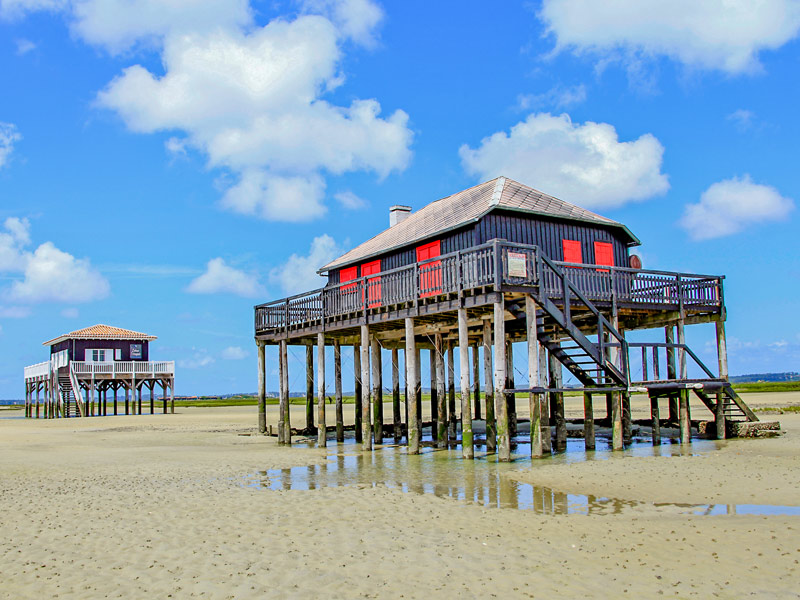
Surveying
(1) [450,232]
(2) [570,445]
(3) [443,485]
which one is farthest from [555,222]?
(3) [443,485]

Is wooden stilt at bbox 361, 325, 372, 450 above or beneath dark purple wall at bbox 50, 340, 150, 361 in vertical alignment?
beneath

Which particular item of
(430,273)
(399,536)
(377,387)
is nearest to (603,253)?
(430,273)

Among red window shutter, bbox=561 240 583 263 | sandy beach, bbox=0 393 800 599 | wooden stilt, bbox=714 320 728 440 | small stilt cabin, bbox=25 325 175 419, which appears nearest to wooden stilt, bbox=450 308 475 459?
sandy beach, bbox=0 393 800 599

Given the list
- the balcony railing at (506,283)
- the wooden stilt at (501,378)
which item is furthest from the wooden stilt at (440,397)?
the wooden stilt at (501,378)

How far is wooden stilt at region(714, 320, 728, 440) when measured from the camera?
22.0 metres

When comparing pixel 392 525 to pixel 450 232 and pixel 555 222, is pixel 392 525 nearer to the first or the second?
pixel 450 232

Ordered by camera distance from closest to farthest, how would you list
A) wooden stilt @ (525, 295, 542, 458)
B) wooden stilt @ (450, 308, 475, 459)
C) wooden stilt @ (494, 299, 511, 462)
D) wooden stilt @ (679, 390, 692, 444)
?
wooden stilt @ (494, 299, 511, 462) → wooden stilt @ (525, 295, 542, 458) → wooden stilt @ (450, 308, 475, 459) → wooden stilt @ (679, 390, 692, 444)

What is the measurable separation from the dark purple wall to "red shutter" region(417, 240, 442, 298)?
123 feet

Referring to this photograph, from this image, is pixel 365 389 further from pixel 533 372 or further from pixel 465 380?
pixel 533 372

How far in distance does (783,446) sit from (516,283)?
8974 millimetres

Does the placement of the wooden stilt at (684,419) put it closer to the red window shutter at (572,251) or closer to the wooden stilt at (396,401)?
the red window shutter at (572,251)

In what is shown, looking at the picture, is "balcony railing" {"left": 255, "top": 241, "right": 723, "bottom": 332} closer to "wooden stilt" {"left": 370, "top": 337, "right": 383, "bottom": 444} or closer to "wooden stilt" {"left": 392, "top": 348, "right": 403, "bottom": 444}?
"wooden stilt" {"left": 370, "top": 337, "right": 383, "bottom": 444}

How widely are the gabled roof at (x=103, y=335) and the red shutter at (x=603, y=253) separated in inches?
1613

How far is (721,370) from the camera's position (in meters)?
22.4
